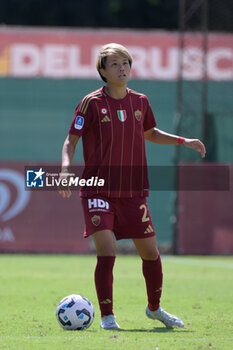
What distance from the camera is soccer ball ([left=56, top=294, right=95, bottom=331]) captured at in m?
6.89

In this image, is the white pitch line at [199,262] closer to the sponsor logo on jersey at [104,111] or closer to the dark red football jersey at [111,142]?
the dark red football jersey at [111,142]

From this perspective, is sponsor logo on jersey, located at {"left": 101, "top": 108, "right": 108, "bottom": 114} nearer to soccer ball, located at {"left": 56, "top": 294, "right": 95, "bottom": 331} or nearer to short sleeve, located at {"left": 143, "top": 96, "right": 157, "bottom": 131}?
short sleeve, located at {"left": 143, "top": 96, "right": 157, "bottom": 131}

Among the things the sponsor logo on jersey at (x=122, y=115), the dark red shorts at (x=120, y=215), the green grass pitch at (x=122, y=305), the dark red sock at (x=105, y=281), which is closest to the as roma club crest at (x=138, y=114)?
the sponsor logo on jersey at (x=122, y=115)

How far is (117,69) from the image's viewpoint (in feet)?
22.8

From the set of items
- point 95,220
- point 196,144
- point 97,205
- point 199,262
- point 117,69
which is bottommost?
point 199,262

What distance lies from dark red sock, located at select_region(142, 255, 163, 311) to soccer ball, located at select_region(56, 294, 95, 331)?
54cm

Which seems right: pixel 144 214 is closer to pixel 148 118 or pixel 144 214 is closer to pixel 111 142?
pixel 111 142

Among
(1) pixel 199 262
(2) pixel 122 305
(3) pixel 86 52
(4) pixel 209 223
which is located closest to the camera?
(2) pixel 122 305

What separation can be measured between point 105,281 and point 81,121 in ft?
4.17

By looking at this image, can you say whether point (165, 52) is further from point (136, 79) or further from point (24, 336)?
point (24, 336)

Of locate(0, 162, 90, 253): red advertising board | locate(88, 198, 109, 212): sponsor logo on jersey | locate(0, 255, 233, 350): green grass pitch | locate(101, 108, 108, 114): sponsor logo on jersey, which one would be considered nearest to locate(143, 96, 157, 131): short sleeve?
locate(101, 108, 108, 114): sponsor logo on jersey

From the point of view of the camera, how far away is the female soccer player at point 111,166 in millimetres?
6848

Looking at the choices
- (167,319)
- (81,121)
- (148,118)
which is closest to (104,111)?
(81,121)

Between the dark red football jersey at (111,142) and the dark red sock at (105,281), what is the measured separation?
520 millimetres
